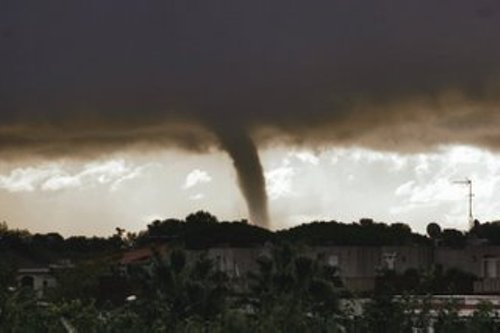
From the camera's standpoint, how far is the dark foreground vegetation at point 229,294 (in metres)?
21.1

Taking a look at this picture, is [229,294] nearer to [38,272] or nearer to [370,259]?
[370,259]

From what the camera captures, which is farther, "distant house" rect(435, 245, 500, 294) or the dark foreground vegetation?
"distant house" rect(435, 245, 500, 294)

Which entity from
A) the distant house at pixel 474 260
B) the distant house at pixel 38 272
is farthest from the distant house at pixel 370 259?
the distant house at pixel 38 272

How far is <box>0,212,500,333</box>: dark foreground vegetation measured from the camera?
21.1 meters

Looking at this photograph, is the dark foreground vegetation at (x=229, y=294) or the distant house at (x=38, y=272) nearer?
the dark foreground vegetation at (x=229, y=294)

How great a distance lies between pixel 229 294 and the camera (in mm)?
49812

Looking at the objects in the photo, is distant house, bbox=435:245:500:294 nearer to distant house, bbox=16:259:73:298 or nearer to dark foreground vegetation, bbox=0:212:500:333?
dark foreground vegetation, bbox=0:212:500:333

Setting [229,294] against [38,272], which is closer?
[229,294]

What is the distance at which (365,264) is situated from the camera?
9888 cm

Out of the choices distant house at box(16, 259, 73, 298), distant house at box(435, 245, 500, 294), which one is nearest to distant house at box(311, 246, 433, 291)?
distant house at box(435, 245, 500, 294)

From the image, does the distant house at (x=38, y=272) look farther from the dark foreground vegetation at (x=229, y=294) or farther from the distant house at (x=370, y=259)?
the distant house at (x=370, y=259)

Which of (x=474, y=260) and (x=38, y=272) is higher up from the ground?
(x=474, y=260)

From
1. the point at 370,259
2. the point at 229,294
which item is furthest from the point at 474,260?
the point at 229,294

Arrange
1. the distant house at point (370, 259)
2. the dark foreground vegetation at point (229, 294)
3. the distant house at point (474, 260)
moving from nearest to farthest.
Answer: the dark foreground vegetation at point (229, 294) → the distant house at point (474, 260) → the distant house at point (370, 259)
